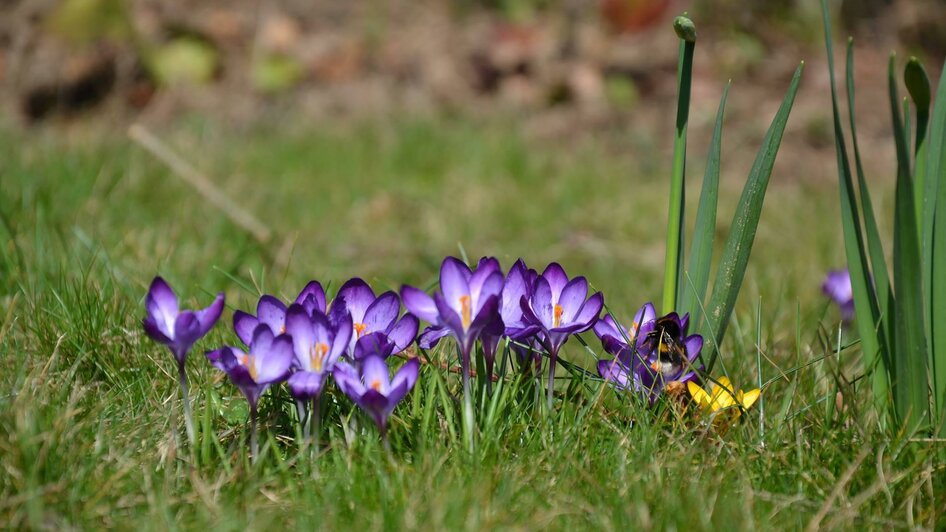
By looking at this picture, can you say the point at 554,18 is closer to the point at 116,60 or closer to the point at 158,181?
the point at 116,60

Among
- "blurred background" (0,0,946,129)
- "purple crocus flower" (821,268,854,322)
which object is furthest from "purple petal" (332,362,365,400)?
"blurred background" (0,0,946,129)

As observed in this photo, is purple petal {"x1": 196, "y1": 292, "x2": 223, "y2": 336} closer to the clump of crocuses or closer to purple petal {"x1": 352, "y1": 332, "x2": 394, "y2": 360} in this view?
the clump of crocuses

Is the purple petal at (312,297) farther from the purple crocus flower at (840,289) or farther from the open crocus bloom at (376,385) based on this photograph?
the purple crocus flower at (840,289)

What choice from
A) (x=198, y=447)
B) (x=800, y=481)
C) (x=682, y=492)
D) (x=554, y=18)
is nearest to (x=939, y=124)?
(x=800, y=481)

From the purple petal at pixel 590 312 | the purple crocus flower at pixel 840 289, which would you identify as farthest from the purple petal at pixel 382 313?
the purple crocus flower at pixel 840 289

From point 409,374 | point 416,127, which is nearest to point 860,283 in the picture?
point 409,374

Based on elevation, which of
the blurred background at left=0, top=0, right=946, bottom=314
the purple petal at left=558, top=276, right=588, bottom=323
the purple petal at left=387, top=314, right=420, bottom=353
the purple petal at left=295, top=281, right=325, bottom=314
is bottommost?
the purple petal at left=387, top=314, right=420, bottom=353
